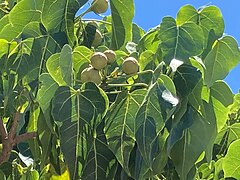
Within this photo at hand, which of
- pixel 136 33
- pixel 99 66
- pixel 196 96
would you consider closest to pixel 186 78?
pixel 196 96

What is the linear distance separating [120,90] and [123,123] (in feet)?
0.43

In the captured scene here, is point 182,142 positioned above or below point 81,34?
below

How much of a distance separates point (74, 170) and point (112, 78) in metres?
0.21

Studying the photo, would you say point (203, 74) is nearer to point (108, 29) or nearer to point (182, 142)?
point (182, 142)

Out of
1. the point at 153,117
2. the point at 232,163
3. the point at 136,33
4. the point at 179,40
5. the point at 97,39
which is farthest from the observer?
the point at 136,33

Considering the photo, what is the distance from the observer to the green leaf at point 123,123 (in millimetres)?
1200

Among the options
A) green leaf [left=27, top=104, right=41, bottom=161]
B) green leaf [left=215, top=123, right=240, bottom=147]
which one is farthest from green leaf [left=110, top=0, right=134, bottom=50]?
green leaf [left=215, top=123, right=240, bottom=147]

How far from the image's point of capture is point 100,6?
1434 mm

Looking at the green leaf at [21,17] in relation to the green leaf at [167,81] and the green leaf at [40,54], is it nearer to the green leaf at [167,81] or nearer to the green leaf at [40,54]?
the green leaf at [40,54]

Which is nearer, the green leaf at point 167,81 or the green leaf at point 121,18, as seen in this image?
the green leaf at point 167,81

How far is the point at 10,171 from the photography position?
1.71 metres

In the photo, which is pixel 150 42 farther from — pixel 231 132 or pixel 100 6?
pixel 231 132

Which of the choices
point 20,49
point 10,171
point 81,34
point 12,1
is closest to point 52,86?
point 20,49

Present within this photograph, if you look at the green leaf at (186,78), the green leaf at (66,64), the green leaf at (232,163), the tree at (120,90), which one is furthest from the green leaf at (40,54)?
the green leaf at (232,163)
